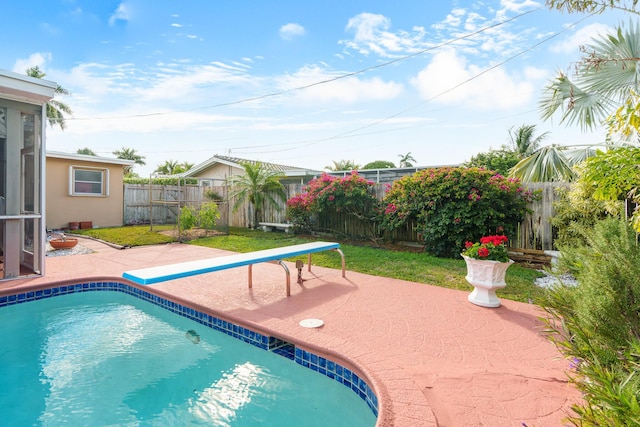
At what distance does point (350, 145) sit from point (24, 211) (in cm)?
2391

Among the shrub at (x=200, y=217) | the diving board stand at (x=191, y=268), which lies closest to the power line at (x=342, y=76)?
the shrub at (x=200, y=217)

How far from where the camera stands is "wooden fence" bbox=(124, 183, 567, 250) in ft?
24.6

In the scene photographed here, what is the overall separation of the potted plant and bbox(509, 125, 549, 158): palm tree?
26.5 metres

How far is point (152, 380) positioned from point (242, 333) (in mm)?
1034

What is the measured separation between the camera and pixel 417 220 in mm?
9117

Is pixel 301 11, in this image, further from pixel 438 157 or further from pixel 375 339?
pixel 438 157

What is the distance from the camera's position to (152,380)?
3.33m

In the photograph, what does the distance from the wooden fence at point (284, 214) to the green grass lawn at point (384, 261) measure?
0.83m

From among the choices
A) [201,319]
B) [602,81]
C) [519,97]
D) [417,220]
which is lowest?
[201,319]

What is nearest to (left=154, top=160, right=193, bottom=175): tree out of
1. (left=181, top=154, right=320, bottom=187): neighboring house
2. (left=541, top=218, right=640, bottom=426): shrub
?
(left=181, top=154, right=320, bottom=187): neighboring house

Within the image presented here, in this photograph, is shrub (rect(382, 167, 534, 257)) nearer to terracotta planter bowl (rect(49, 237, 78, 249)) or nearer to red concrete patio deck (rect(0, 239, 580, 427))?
red concrete patio deck (rect(0, 239, 580, 427))

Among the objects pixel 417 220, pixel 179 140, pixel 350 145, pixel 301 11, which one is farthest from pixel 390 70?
pixel 179 140

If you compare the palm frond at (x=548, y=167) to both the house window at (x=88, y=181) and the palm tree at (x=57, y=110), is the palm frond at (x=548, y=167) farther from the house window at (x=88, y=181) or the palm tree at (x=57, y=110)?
the palm tree at (x=57, y=110)

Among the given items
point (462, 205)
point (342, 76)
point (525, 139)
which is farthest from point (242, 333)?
point (525, 139)
